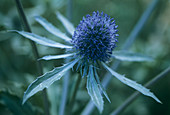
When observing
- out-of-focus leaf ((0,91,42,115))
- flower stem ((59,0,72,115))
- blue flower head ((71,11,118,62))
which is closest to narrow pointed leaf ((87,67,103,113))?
blue flower head ((71,11,118,62))

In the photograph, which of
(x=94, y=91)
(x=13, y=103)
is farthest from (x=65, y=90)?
(x=94, y=91)

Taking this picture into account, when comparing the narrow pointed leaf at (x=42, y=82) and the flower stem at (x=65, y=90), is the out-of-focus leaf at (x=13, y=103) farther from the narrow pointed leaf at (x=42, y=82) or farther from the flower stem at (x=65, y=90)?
the narrow pointed leaf at (x=42, y=82)

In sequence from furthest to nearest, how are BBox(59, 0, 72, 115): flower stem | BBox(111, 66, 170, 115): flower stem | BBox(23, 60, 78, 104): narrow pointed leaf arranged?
BBox(59, 0, 72, 115): flower stem → BBox(111, 66, 170, 115): flower stem → BBox(23, 60, 78, 104): narrow pointed leaf

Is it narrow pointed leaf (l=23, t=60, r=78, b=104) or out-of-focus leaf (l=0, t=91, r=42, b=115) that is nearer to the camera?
narrow pointed leaf (l=23, t=60, r=78, b=104)

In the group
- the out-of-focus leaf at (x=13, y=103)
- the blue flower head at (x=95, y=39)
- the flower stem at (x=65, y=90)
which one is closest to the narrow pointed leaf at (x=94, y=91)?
the blue flower head at (x=95, y=39)

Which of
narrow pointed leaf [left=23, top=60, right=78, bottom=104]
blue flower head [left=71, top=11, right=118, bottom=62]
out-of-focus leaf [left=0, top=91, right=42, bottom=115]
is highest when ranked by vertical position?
blue flower head [left=71, top=11, right=118, bottom=62]

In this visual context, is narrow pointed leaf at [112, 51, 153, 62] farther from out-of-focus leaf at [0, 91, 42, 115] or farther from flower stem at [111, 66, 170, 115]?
out-of-focus leaf at [0, 91, 42, 115]

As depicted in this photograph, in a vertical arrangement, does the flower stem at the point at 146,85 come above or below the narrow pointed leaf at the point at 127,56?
below

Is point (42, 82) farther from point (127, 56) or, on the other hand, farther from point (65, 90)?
point (127, 56)

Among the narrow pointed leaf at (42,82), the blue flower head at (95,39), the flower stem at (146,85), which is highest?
the blue flower head at (95,39)
